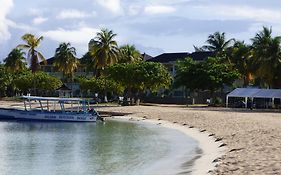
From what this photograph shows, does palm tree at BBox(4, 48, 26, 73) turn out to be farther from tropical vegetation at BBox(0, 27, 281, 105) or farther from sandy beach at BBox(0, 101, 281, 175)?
sandy beach at BBox(0, 101, 281, 175)

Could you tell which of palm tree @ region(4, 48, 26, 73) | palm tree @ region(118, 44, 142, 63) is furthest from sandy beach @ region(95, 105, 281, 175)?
palm tree @ region(4, 48, 26, 73)

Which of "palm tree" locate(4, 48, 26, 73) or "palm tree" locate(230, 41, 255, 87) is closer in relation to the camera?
"palm tree" locate(230, 41, 255, 87)

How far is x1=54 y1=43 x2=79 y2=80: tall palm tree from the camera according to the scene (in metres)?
113

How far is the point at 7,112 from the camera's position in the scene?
59094 millimetres

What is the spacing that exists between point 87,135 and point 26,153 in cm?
1182

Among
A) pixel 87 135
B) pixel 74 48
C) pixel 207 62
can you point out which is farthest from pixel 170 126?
pixel 74 48

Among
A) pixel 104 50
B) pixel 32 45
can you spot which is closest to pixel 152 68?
pixel 104 50

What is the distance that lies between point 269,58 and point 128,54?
90.8 feet

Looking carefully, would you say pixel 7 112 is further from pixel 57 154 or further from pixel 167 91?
pixel 167 91

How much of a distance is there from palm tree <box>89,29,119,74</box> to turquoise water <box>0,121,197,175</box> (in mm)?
39024

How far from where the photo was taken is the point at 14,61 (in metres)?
119

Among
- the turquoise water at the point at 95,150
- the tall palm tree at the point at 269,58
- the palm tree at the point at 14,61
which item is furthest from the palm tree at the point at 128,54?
the turquoise water at the point at 95,150

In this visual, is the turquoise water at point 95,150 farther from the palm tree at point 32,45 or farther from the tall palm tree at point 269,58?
the palm tree at point 32,45

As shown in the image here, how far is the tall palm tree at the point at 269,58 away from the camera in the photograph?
73938 mm
